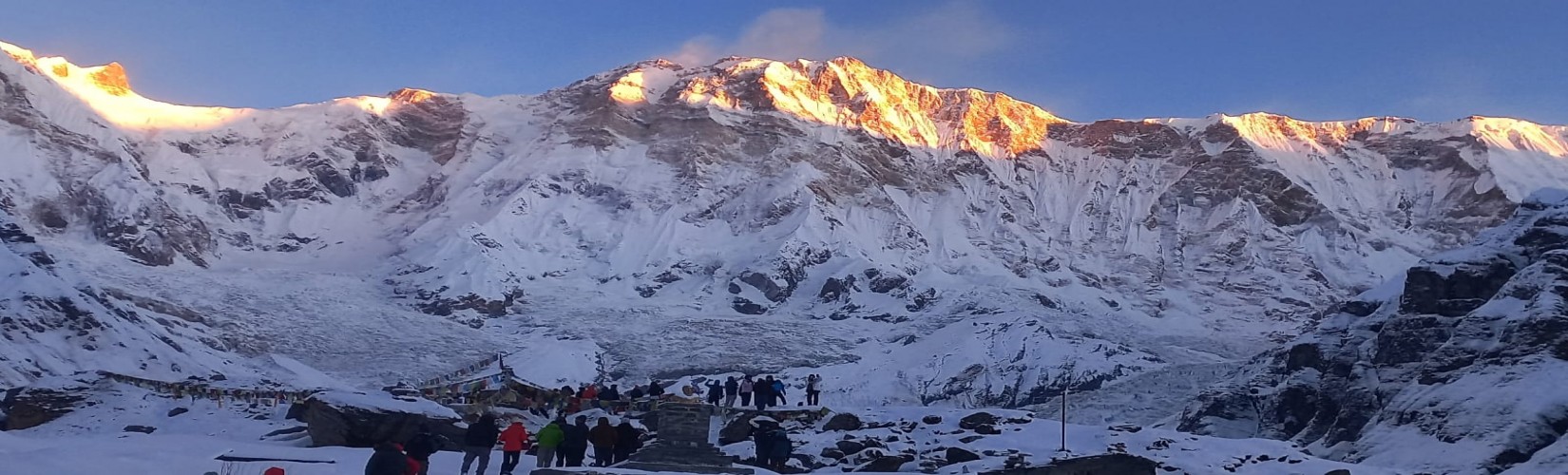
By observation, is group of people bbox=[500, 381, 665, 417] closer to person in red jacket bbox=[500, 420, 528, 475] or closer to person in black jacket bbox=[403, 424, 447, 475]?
person in red jacket bbox=[500, 420, 528, 475]

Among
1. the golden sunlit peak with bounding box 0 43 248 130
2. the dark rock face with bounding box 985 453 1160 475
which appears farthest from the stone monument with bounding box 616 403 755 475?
the golden sunlit peak with bounding box 0 43 248 130

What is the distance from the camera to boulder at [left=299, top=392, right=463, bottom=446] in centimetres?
2964

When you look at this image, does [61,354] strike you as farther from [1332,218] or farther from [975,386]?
[1332,218]

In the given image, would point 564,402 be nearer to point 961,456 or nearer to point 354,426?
point 354,426

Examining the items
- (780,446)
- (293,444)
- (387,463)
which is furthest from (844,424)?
(387,463)

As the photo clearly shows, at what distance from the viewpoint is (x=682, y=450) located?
27.1 meters

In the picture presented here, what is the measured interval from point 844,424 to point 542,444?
1024 centimetres

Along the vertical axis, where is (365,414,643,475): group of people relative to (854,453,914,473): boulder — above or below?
above

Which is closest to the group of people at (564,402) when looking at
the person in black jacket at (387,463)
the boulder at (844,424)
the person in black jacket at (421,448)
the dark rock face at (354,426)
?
the dark rock face at (354,426)

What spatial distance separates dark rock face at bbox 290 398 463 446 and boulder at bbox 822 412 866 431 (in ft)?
29.9

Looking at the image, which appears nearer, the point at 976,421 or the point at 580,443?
the point at 580,443

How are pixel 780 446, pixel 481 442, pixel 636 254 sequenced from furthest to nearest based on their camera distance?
1. pixel 636 254
2. pixel 780 446
3. pixel 481 442

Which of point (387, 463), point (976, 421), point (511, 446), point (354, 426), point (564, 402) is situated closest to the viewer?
point (387, 463)

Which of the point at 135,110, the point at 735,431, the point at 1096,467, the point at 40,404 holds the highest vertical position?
the point at 135,110
